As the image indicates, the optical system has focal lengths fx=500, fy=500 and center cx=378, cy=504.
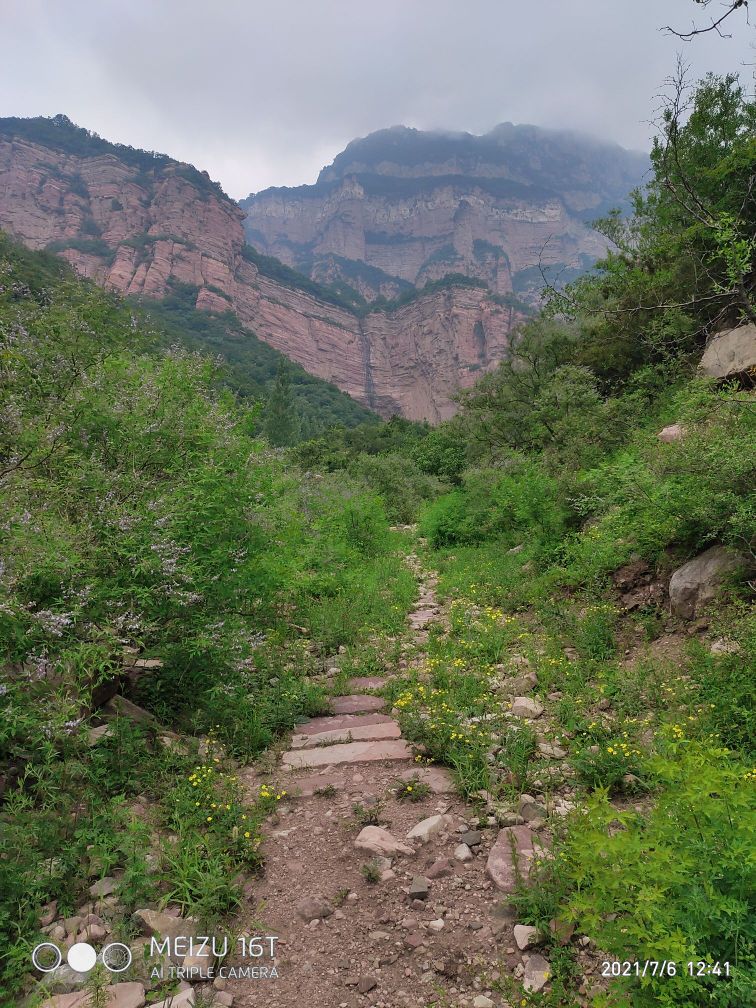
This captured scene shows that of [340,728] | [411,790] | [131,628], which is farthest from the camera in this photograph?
[340,728]

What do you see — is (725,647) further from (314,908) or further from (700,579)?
(314,908)

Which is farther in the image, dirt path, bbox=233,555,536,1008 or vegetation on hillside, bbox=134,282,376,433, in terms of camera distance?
vegetation on hillside, bbox=134,282,376,433

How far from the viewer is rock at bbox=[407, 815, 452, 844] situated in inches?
127

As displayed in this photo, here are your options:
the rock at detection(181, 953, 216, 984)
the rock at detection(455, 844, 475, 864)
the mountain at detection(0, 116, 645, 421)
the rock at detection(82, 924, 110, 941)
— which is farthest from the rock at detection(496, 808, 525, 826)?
the mountain at detection(0, 116, 645, 421)

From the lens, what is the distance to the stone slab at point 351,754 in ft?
13.8

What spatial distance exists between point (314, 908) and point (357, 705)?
96.0 inches

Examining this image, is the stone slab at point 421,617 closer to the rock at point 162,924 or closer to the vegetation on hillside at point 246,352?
the rock at point 162,924

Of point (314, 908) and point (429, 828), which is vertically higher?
point (429, 828)

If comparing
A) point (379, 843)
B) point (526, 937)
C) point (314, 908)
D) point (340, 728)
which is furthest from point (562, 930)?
point (340, 728)

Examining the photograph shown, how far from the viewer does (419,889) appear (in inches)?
111

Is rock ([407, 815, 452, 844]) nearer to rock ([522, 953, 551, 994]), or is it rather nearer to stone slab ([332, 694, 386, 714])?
rock ([522, 953, 551, 994])

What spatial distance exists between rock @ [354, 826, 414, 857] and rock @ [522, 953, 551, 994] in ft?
3.07

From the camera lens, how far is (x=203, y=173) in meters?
120

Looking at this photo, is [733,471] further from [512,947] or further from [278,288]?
[278,288]
